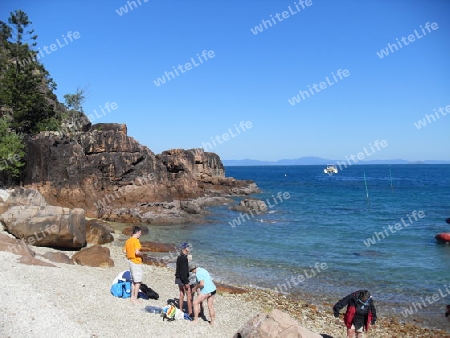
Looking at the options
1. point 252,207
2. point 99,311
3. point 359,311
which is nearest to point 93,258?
point 99,311

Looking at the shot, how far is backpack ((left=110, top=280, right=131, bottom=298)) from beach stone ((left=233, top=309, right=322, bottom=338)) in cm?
464

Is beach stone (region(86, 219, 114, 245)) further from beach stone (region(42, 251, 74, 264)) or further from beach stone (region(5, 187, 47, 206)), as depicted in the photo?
beach stone (region(42, 251, 74, 264))

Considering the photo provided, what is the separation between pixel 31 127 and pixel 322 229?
107 feet

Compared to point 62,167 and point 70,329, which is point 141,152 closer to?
point 62,167

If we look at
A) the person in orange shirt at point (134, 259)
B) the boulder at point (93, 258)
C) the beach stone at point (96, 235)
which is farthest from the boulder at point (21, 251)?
the beach stone at point (96, 235)

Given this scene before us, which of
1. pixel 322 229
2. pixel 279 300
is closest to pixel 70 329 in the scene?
pixel 279 300

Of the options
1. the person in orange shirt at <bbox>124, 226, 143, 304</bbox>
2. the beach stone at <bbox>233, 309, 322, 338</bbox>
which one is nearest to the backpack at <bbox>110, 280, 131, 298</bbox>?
the person in orange shirt at <bbox>124, 226, 143, 304</bbox>

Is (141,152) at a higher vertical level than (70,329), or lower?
higher

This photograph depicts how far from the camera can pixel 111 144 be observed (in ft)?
141

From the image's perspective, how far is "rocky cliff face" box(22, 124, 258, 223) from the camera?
36.7m

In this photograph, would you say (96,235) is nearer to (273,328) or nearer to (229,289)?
(229,289)

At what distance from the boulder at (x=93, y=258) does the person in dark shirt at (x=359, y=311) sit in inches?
430

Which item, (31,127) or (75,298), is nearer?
(75,298)

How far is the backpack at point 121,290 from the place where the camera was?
1216 cm
